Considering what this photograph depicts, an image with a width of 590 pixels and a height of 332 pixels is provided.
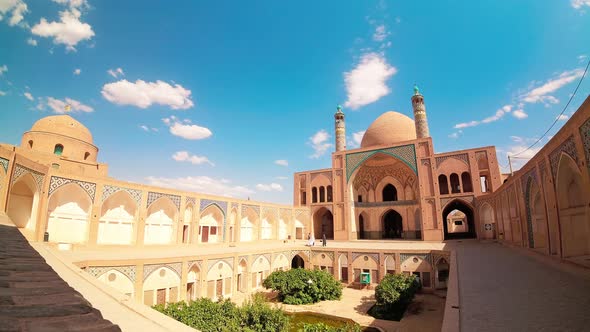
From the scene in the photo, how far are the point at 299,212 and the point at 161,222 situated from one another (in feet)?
37.6

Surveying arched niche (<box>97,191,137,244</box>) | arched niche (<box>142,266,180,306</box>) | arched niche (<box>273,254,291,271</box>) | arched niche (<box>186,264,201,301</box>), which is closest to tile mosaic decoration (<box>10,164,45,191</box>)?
arched niche (<box>97,191,137,244</box>)

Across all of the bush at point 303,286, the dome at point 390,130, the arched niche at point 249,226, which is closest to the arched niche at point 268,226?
the arched niche at point 249,226

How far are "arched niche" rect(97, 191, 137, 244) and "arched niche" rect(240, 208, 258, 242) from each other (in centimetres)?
692

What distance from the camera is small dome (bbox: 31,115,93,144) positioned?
1779 cm

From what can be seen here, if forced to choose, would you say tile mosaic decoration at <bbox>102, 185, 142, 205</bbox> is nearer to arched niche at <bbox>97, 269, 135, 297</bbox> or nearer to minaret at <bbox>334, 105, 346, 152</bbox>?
arched niche at <bbox>97, 269, 135, 297</bbox>

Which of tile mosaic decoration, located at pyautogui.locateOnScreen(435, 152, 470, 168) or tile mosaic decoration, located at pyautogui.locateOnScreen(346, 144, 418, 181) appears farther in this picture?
tile mosaic decoration, located at pyautogui.locateOnScreen(346, 144, 418, 181)

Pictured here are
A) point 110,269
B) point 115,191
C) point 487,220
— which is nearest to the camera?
point 110,269

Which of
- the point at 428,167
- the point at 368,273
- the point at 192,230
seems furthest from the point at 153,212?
the point at 428,167

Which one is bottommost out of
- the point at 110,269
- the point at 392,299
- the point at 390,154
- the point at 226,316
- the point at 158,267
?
the point at 392,299

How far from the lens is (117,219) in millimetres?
13266

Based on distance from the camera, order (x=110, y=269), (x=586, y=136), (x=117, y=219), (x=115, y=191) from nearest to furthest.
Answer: (x=586, y=136) < (x=110, y=269) < (x=115, y=191) < (x=117, y=219)

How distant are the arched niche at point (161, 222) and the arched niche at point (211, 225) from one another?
1.83 m

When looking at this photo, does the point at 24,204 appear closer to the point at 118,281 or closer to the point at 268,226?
the point at 118,281

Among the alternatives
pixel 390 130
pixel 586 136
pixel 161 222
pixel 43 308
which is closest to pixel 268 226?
pixel 161 222
